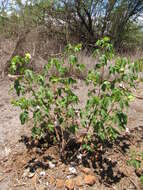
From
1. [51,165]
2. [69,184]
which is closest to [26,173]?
[51,165]

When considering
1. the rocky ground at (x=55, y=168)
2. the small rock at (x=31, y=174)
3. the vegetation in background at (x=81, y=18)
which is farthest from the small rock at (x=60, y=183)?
the vegetation in background at (x=81, y=18)

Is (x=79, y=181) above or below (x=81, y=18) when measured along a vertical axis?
below

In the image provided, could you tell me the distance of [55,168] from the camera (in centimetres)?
183

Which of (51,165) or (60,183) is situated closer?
(60,183)

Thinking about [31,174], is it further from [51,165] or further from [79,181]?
[79,181]

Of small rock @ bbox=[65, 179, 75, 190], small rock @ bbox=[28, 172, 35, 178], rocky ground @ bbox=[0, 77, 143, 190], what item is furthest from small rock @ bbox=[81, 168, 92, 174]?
small rock @ bbox=[28, 172, 35, 178]

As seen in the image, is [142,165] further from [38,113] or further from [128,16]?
[128,16]

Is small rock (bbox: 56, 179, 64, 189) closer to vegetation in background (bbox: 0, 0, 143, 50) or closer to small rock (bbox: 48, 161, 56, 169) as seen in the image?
small rock (bbox: 48, 161, 56, 169)

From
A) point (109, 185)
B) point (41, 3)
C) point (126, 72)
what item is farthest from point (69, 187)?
point (41, 3)

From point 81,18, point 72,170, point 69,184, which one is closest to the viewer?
point 69,184

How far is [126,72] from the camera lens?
1.51 meters

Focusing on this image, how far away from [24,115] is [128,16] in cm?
687

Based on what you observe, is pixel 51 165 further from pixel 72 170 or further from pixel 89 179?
pixel 89 179

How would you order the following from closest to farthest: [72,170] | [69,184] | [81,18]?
[69,184], [72,170], [81,18]
